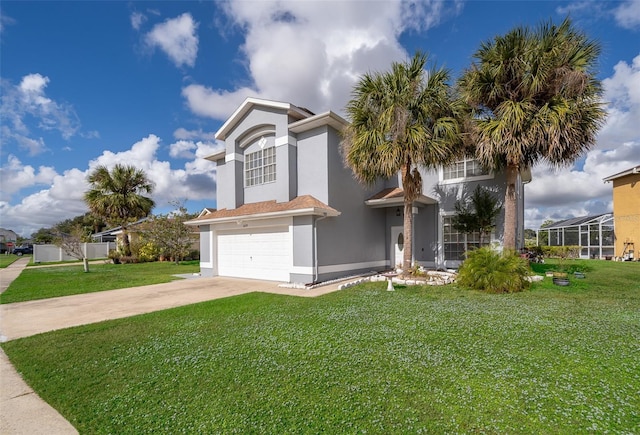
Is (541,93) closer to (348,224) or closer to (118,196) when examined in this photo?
(348,224)

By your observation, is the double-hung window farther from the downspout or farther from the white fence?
the white fence

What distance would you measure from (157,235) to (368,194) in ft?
58.8

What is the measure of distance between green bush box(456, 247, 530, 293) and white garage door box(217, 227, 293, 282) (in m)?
6.66

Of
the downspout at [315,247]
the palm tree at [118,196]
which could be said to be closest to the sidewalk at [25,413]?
the downspout at [315,247]

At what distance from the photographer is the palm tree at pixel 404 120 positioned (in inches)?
428

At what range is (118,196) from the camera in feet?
82.5

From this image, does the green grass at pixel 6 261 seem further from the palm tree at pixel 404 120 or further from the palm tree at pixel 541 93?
the palm tree at pixel 541 93

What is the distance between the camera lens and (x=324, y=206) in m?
12.3

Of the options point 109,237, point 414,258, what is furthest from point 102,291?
point 109,237

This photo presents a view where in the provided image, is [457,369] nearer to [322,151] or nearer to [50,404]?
[50,404]

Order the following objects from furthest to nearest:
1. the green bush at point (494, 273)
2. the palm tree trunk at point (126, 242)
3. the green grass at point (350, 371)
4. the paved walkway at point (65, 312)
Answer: the palm tree trunk at point (126, 242) < the green bush at point (494, 273) < the paved walkway at point (65, 312) < the green grass at point (350, 371)

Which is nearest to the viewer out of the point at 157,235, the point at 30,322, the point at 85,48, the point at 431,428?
the point at 431,428

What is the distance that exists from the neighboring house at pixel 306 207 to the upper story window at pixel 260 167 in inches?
1.9

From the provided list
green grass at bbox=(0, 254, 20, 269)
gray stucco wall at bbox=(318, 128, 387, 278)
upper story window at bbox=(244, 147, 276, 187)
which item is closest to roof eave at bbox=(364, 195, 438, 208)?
gray stucco wall at bbox=(318, 128, 387, 278)
